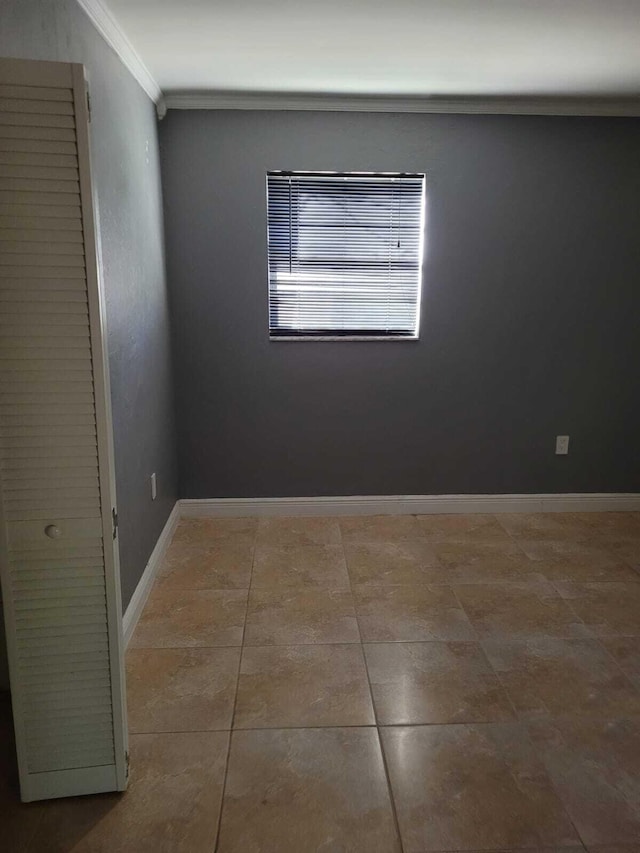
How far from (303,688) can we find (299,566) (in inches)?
37.1

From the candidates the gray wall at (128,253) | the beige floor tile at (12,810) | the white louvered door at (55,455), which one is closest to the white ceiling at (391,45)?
the gray wall at (128,253)

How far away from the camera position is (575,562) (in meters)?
3.13

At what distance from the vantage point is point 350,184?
11.0 feet

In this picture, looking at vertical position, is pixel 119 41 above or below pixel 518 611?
above

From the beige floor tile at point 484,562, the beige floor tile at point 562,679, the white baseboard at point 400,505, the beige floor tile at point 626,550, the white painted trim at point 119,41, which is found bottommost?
the beige floor tile at point 562,679

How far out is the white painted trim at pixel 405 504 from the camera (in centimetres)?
368

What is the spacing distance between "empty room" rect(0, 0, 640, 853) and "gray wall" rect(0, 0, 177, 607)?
2 cm

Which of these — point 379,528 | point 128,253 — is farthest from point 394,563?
point 128,253

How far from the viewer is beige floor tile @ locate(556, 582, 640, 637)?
2529 mm

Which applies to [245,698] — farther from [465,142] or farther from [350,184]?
[465,142]

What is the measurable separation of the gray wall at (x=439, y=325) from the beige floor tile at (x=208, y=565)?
0.46 m

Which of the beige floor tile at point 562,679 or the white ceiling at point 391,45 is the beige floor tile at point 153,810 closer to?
the beige floor tile at point 562,679

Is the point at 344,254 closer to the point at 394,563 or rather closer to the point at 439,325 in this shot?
the point at 439,325

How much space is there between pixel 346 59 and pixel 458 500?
8.02 feet
